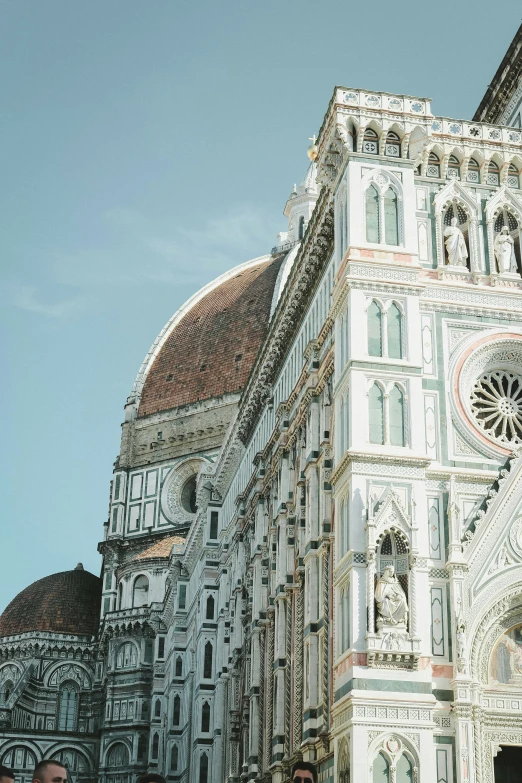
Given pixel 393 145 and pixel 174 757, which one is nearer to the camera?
pixel 393 145

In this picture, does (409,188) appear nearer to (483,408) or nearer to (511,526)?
(483,408)

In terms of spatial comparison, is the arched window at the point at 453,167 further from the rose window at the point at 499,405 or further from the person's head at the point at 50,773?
the person's head at the point at 50,773

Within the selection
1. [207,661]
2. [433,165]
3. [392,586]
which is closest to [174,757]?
[207,661]

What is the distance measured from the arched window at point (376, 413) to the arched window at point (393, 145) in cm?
567

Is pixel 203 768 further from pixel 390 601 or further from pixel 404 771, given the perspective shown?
pixel 390 601

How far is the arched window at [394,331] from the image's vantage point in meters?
22.9

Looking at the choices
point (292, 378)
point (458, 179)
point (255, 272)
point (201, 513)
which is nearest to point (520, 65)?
point (458, 179)

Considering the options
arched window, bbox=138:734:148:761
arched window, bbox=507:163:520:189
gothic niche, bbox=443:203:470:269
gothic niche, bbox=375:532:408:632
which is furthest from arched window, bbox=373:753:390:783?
arched window, bbox=138:734:148:761

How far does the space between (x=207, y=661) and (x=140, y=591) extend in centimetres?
2086

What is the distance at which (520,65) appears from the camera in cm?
3047

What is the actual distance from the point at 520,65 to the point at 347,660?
57.7 feet

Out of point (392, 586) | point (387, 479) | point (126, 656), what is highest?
point (126, 656)

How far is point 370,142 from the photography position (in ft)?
81.9

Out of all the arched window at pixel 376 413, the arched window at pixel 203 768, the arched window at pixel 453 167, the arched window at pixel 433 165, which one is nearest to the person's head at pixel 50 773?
the arched window at pixel 376 413
